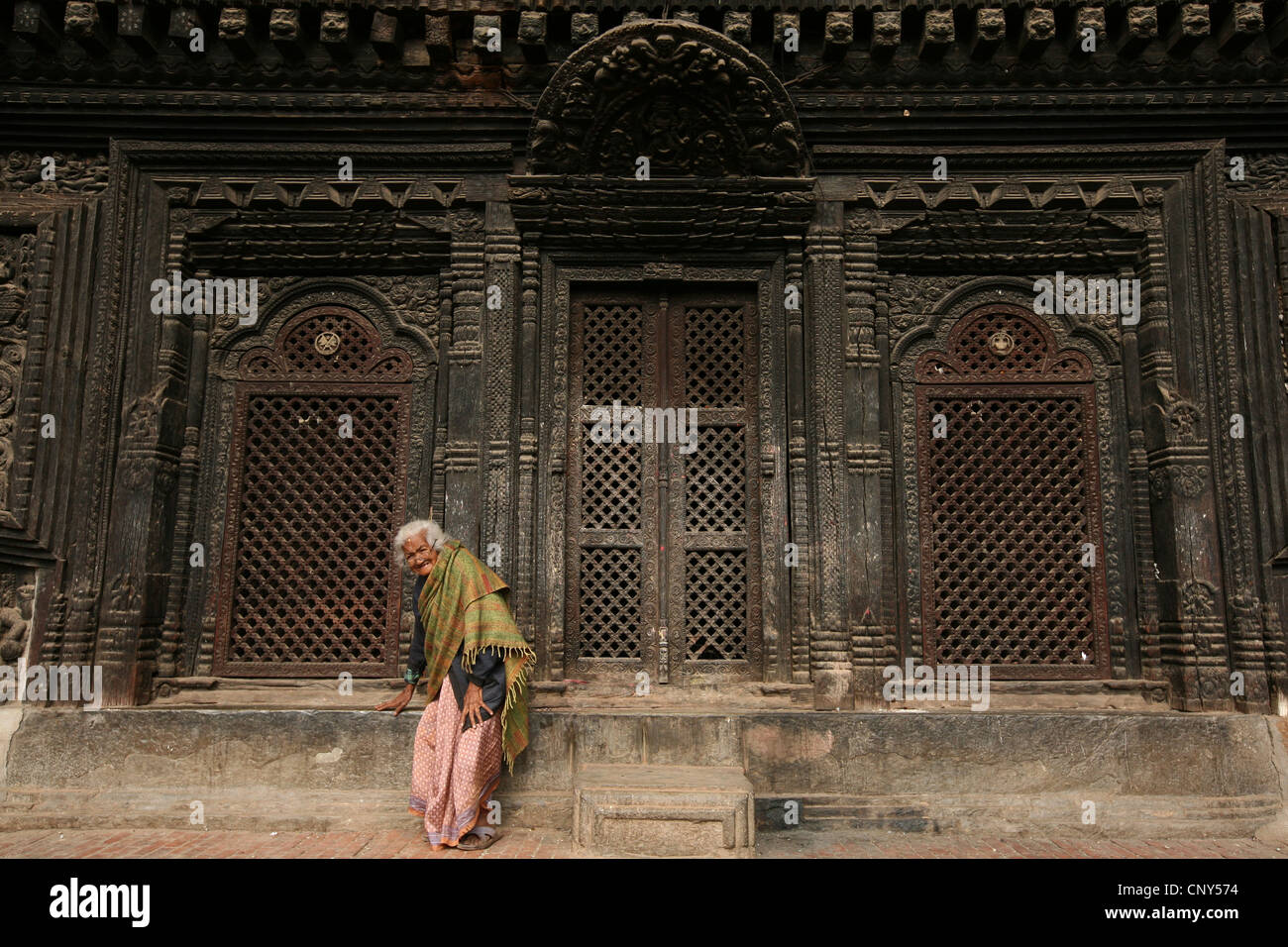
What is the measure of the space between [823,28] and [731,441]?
2766 mm

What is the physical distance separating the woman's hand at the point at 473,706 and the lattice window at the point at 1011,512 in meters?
2.89

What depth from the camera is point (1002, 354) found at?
5.96m

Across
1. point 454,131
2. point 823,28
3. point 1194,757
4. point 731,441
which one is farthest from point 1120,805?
point 454,131

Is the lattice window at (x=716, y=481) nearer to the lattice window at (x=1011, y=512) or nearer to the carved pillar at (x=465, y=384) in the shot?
the lattice window at (x=1011, y=512)

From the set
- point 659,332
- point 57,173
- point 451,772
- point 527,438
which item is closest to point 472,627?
point 451,772

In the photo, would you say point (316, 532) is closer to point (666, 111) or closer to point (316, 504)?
point (316, 504)

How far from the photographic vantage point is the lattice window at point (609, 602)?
5676 millimetres

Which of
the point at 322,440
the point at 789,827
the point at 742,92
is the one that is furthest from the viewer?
the point at 322,440

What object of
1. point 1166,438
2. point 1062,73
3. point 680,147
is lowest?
point 1166,438

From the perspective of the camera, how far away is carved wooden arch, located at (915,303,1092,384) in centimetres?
591

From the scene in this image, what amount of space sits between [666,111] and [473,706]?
154 inches

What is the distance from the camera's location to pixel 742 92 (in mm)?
5512

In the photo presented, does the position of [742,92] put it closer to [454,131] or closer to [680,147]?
[680,147]

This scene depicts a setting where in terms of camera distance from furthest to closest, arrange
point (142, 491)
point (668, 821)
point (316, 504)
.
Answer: point (316, 504), point (142, 491), point (668, 821)
